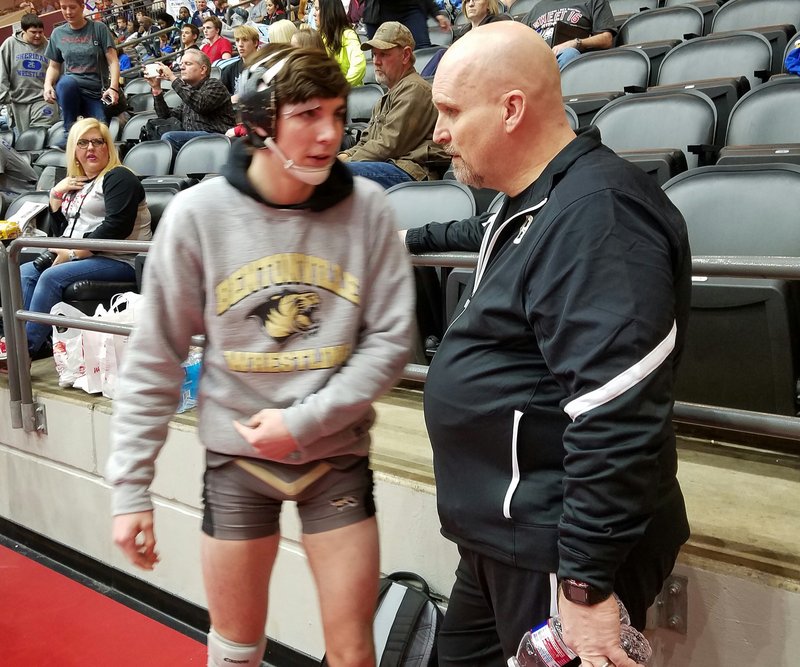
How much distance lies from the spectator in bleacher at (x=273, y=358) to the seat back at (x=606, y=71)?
3258mm

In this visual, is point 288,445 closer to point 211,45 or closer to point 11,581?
point 11,581

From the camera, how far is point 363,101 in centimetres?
528

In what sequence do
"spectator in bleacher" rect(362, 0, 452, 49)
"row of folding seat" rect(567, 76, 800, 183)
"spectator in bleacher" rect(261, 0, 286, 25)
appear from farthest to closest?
"spectator in bleacher" rect(261, 0, 286, 25) < "spectator in bleacher" rect(362, 0, 452, 49) < "row of folding seat" rect(567, 76, 800, 183)

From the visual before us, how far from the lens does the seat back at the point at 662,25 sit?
4664 mm

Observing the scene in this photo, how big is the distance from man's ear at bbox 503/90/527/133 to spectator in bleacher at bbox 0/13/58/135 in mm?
7504

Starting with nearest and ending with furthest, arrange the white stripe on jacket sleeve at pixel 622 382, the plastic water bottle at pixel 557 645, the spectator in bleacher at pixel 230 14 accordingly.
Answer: the white stripe on jacket sleeve at pixel 622 382 → the plastic water bottle at pixel 557 645 → the spectator in bleacher at pixel 230 14

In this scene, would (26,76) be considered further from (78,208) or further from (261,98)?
(261,98)

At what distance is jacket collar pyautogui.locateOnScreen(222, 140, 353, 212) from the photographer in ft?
3.95

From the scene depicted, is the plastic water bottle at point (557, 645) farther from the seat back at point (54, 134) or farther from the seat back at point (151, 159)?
the seat back at point (54, 134)

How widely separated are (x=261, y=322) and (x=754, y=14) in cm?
426

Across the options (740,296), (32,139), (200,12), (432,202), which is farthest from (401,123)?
(200,12)

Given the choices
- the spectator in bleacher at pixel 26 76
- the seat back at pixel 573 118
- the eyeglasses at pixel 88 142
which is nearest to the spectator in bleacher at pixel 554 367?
the seat back at pixel 573 118

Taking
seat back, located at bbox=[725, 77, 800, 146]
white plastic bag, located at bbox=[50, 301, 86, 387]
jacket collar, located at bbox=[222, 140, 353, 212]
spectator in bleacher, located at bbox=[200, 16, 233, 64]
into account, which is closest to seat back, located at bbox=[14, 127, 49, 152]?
spectator in bleacher, located at bbox=[200, 16, 233, 64]

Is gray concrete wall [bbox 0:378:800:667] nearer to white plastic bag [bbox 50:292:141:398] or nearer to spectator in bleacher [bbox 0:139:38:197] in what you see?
white plastic bag [bbox 50:292:141:398]
